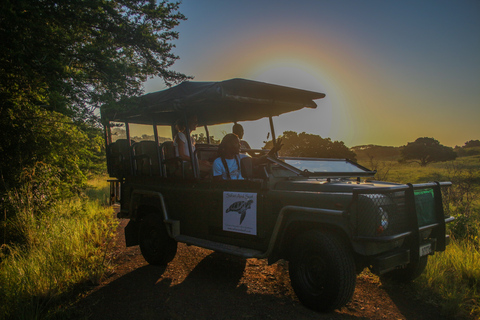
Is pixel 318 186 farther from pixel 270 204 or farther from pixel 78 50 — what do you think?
pixel 78 50

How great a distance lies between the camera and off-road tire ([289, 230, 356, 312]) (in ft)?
9.64

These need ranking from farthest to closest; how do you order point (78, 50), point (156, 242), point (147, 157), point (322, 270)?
point (78, 50), point (147, 157), point (156, 242), point (322, 270)

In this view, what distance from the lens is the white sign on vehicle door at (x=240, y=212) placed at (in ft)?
12.0

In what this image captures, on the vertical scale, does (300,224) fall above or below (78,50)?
below

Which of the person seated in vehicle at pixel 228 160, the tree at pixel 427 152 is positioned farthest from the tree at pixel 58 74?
the tree at pixel 427 152

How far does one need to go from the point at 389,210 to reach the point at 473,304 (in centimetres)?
165

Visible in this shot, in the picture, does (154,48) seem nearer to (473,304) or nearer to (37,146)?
(37,146)

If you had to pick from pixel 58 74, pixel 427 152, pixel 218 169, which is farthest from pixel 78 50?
pixel 427 152

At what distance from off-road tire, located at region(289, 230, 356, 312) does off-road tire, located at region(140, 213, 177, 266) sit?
223 cm

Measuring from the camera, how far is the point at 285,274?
14.7ft

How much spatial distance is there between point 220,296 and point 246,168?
5.24ft

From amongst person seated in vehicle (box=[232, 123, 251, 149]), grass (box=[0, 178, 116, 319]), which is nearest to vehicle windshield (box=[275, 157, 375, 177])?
person seated in vehicle (box=[232, 123, 251, 149])

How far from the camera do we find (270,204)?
354cm

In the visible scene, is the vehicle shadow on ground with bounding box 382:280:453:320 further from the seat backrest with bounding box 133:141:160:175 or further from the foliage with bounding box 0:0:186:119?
the foliage with bounding box 0:0:186:119
